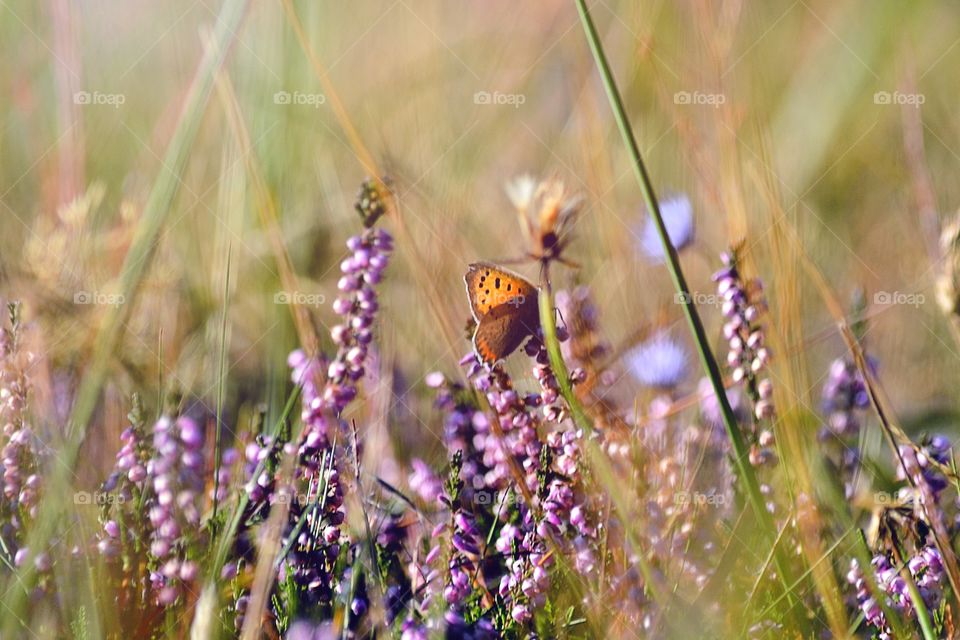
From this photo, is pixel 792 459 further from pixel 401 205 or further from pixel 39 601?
pixel 39 601

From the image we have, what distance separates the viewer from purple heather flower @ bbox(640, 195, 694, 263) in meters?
1.58

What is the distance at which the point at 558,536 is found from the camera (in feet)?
3.94

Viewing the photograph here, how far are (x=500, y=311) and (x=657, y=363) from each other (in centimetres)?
31

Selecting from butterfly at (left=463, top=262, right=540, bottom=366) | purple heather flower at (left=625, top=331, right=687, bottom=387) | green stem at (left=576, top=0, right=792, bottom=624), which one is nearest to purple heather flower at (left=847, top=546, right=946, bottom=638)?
green stem at (left=576, top=0, right=792, bottom=624)

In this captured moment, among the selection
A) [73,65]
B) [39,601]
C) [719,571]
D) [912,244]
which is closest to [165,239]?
[73,65]

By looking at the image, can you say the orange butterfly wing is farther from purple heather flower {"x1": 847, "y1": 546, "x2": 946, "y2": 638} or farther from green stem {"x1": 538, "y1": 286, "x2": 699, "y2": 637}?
purple heather flower {"x1": 847, "y1": 546, "x2": 946, "y2": 638}

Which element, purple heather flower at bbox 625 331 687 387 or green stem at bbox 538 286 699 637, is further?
purple heather flower at bbox 625 331 687 387

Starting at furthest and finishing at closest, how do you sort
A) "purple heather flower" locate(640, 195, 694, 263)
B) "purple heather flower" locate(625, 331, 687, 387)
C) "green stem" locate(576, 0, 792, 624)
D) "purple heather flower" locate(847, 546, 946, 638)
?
"purple heather flower" locate(640, 195, 694, 263) → "purple heather flower" locate(625, 331, 687, 387) → "purple heather flower" locate(847, 546, 946, 638) → "green stem" locate(576, 0, 792, 624)

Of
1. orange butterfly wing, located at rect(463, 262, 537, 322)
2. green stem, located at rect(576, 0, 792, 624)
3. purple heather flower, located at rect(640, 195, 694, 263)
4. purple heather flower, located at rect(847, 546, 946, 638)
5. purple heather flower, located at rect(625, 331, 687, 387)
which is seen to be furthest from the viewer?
purple heather flower, located at rect(640, 195, 694, 263)

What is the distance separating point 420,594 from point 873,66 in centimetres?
123

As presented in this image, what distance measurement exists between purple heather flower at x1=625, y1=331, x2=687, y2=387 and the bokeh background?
31 millimetres

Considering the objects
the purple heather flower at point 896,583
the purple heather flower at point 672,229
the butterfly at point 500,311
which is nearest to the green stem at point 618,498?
the butterfly at point 500,311

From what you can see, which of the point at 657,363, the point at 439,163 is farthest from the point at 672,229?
the point at 439,163

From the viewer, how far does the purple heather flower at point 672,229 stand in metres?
1.58
